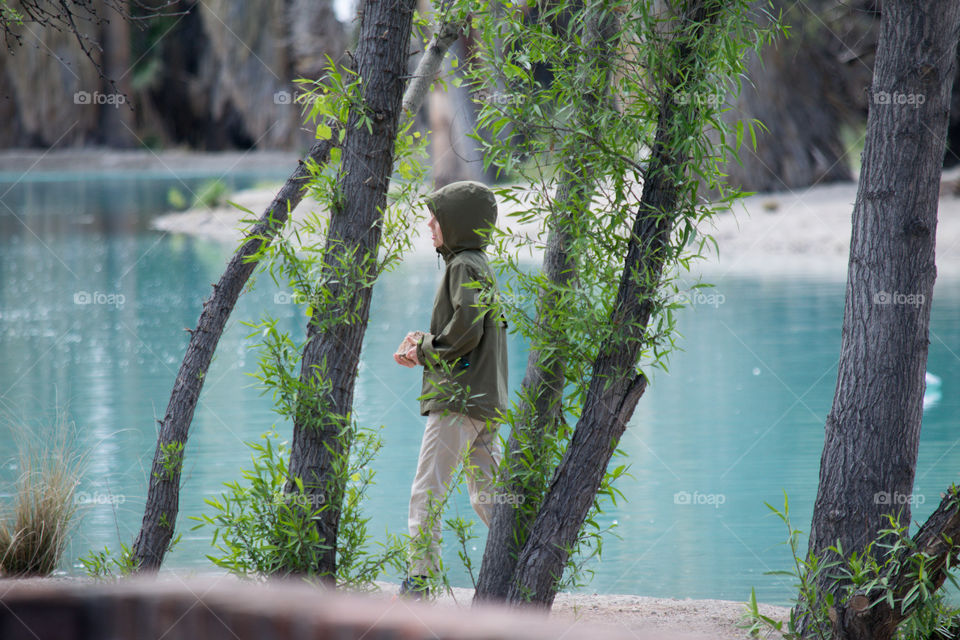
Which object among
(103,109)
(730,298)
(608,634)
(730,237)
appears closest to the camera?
(608,634)

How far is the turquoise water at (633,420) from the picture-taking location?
467 centimetres

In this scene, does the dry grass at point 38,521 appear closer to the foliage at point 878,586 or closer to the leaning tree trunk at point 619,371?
the leaning tree trunk at point 619,371

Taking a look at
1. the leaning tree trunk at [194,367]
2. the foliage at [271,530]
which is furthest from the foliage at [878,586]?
the leaning tree trunk at [194,367]

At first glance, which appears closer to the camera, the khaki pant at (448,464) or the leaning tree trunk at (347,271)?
the leaning tree trunk at (347,271)

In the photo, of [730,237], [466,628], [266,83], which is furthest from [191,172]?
[466,628]

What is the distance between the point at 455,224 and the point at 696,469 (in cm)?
279

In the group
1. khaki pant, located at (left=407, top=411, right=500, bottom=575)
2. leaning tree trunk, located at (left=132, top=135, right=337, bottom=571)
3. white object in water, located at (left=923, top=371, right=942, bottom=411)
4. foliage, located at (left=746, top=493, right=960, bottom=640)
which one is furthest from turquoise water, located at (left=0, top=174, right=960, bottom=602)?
foliage, located at (left=746, top=493, right=960, bottom=640)

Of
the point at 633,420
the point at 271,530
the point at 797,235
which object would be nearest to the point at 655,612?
the point at 271,530

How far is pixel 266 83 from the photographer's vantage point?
107 ft

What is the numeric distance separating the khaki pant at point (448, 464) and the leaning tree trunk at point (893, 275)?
109 cm

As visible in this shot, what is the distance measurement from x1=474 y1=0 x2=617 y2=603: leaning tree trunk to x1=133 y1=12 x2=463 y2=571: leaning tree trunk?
0.79 meters

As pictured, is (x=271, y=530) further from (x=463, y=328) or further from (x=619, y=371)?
(x=619, y=371)

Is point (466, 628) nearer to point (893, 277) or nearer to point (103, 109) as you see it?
point (893, 277)

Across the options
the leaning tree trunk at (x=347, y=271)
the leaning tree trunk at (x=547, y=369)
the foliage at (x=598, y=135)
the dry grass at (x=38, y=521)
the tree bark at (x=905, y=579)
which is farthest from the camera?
the dry grass at (x=38, y=521)
